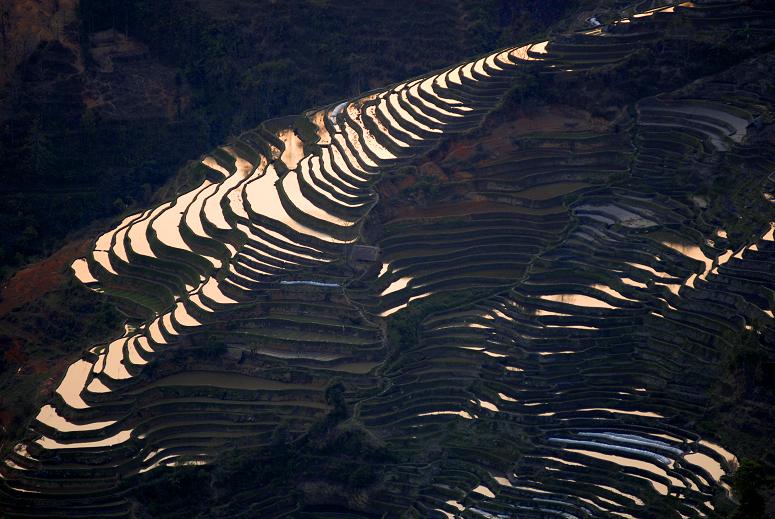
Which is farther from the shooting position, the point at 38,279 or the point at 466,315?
the point at 38,279

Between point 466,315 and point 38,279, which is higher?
point 38,279

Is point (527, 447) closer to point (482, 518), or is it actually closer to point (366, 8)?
point (482, 518)

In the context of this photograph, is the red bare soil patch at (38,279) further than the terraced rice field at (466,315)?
Yes

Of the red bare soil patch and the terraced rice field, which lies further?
the red bare soil patch
